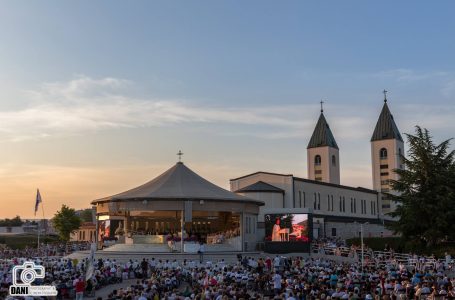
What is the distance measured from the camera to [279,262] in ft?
107

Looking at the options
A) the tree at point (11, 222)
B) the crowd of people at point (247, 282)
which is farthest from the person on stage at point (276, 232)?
the tree at point (11, 222)

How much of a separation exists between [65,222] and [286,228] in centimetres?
4031

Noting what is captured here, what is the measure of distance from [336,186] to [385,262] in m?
33.8

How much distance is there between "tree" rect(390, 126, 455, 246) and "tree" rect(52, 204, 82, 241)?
1796 inches

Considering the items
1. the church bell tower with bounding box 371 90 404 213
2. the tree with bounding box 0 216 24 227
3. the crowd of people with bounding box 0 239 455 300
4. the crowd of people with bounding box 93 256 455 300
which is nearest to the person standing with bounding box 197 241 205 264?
the crowd of people with bounding box 0 239 455 300

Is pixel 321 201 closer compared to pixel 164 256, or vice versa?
pixel 164 256

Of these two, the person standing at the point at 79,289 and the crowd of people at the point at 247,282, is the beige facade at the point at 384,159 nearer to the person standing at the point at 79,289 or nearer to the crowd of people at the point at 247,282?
the crowd of people at the point at 247,282

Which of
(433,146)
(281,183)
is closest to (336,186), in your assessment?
(281,183)

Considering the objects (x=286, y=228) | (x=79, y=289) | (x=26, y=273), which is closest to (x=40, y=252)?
(x=286, y=228)

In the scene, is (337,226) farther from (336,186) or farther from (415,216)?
(415,216)

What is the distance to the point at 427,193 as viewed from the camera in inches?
1667

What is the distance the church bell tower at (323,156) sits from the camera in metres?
86.5

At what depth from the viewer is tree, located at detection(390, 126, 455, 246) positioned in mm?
41625

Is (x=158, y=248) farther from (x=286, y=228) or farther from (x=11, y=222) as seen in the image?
(x=11, y=222)
